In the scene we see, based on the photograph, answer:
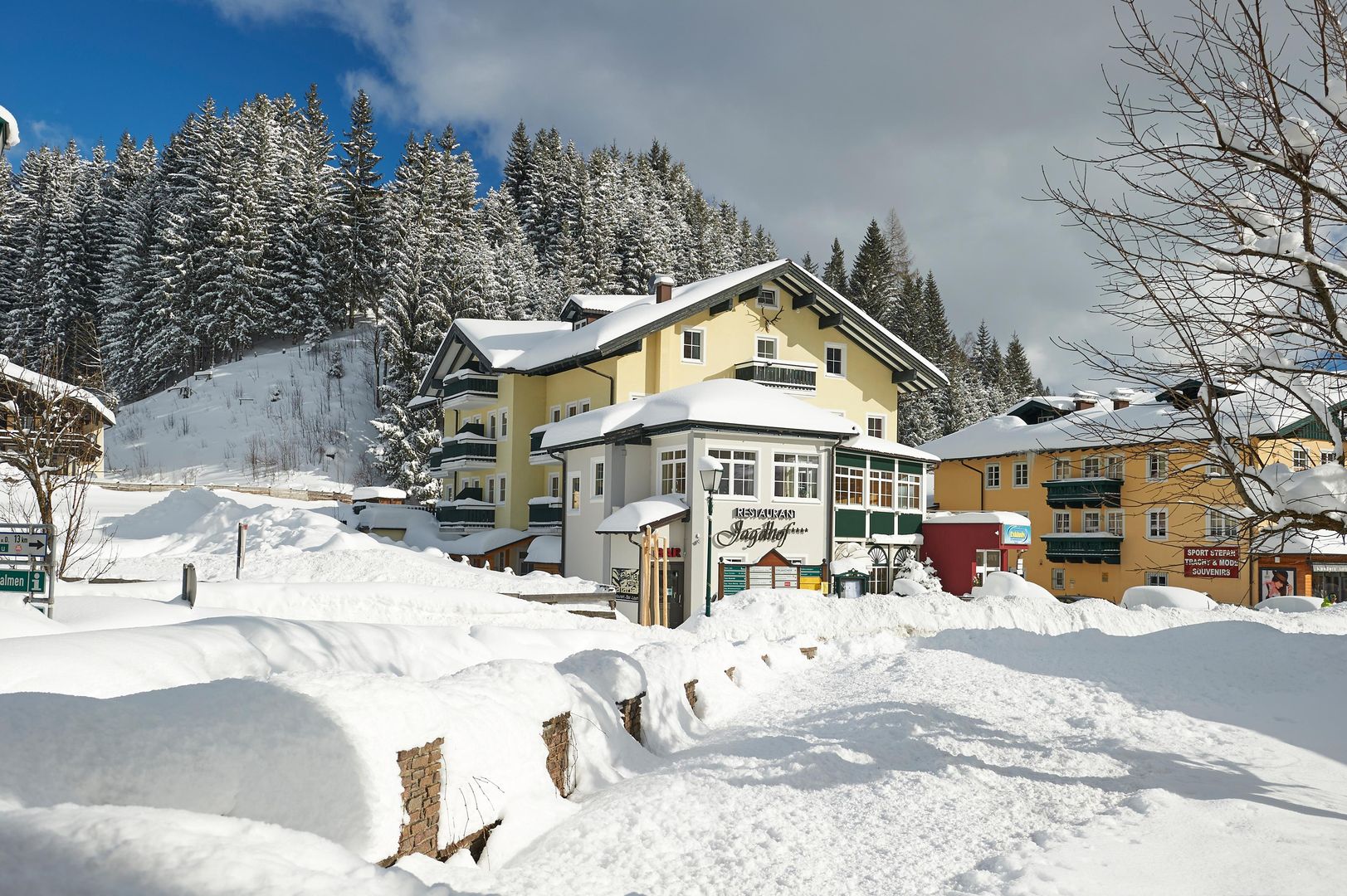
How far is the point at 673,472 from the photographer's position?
100.0ft

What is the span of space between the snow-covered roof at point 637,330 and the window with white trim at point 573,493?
16.7 ft

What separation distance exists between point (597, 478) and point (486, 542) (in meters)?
8.89

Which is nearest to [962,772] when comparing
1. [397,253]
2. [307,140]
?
[397,253]

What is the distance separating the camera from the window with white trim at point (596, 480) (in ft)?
105

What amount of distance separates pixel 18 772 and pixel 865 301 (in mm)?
79480

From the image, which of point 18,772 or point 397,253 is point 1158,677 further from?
point 397,253

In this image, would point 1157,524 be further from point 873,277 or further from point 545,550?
point 873,277

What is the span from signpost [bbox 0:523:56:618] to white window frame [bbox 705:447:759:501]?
64.8 ft

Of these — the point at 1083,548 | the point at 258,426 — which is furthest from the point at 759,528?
the point at 258,426

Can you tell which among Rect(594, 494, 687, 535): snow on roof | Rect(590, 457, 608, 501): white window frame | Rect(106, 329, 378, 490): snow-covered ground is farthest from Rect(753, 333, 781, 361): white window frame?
Rect(106, 329, 378, 490): snow-covered ground

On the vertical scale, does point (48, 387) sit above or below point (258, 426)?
below

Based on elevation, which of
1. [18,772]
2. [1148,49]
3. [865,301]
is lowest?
[18,772]

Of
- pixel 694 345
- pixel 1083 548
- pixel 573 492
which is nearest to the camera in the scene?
pixel 573 492

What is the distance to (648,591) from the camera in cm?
2167
